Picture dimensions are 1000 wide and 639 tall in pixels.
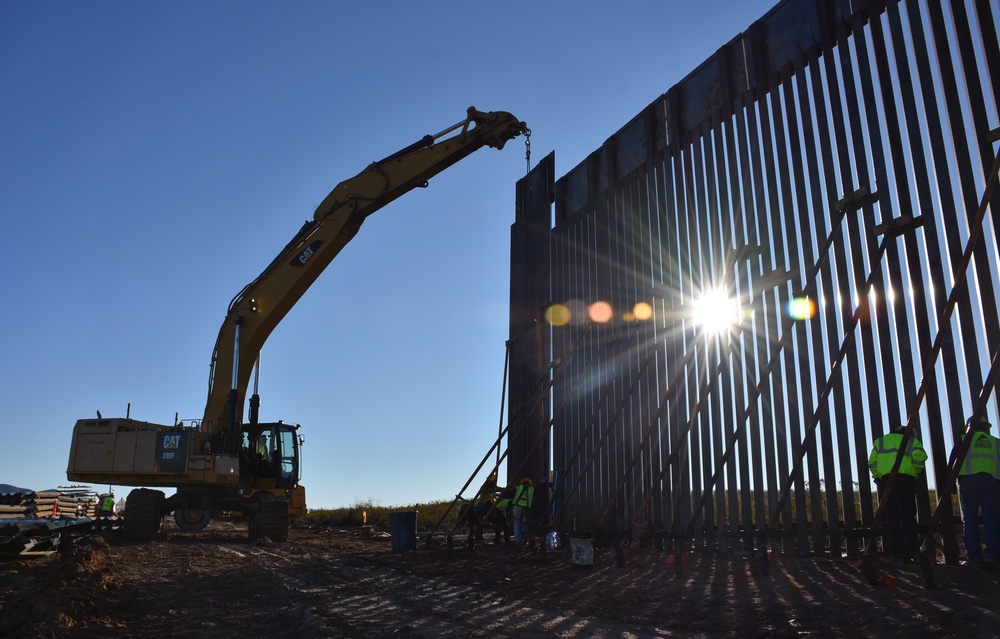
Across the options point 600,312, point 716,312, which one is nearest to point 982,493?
point 716,312

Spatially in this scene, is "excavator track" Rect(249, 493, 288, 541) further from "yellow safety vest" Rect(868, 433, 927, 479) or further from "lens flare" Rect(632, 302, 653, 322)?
"yellow safety vest" Rect(868, 433, 927, 479)

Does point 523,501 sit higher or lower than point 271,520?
higher

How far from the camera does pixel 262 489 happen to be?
18.3 metres

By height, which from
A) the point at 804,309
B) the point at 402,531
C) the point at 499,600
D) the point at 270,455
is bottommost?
the point at 499,600

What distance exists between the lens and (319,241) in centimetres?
1783

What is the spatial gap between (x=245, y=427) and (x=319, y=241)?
15.0 feet

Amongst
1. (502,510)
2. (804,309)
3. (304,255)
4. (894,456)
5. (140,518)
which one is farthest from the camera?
(304,255)

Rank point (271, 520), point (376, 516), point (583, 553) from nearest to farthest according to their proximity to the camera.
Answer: point (583, 553), point (271, 520), point (376, 516)

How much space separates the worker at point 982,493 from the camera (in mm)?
7282

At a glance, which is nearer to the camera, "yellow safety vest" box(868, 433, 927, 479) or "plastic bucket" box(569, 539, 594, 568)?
"yellow safety vest" box(868, 433, 927, 479)

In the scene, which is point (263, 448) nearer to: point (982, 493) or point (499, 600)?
point (499, 600)

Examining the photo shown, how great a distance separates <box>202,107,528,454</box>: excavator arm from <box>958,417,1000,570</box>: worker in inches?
476

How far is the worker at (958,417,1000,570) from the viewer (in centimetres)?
728

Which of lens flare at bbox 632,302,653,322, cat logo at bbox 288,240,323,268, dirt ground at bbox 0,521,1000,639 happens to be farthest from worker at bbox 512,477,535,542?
cat logo at bbox 288,240,323,268
